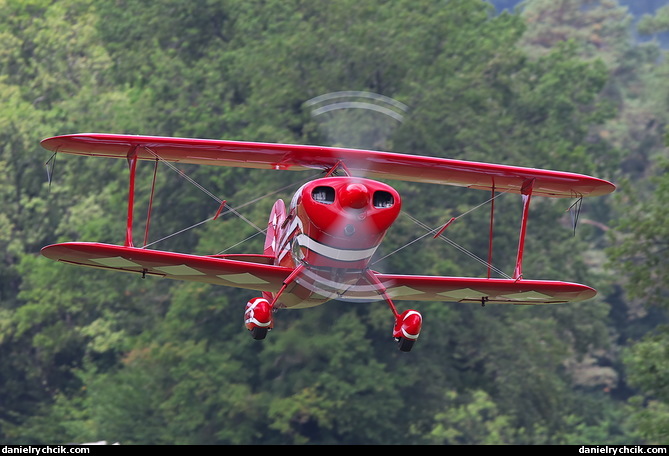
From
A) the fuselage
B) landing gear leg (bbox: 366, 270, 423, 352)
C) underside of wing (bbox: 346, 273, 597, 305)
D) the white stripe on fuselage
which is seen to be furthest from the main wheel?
underside of wing (bbox: 346, 273, 597, 305)

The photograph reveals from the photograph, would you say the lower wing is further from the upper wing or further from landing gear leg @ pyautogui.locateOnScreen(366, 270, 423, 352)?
the upper wing

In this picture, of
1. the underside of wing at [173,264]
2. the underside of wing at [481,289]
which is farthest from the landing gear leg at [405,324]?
the underside of wing at [173,264]

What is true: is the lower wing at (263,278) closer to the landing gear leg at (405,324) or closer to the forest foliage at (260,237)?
the landing gear leg at (405,324)

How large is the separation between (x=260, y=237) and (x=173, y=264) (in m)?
21.4

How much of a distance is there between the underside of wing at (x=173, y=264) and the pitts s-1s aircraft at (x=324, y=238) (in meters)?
0.02

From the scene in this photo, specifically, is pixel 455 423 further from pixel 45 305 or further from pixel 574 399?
pixel 45 305

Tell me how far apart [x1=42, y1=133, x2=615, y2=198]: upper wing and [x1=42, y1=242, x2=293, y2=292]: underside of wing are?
4.71 ft

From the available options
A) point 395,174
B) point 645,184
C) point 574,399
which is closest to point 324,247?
point 395,174

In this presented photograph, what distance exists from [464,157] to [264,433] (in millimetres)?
10737

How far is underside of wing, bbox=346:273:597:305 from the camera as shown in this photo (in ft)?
51.6

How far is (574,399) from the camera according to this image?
146 ft

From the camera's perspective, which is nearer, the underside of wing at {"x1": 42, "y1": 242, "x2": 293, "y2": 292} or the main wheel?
the main wheel

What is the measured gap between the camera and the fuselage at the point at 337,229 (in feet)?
45.4

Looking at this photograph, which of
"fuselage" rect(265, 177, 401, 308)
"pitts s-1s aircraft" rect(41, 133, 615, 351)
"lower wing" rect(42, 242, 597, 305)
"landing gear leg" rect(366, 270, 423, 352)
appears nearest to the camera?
"fuselage" rect(265, 177, 401, 308)
